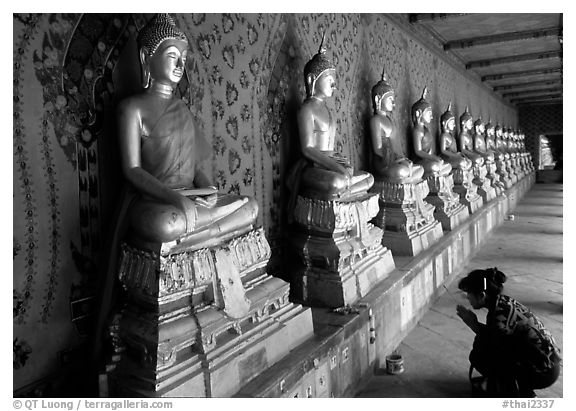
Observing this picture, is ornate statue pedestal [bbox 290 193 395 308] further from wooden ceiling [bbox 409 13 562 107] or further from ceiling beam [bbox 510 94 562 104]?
ceiling beam [bbox 510 94 562 104]

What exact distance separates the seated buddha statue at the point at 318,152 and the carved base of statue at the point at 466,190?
11.0 ft

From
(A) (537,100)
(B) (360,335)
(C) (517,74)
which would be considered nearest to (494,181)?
(C) (517,74)

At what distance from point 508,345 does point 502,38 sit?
234 inches

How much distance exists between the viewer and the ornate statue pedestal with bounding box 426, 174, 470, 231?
16.9 feet

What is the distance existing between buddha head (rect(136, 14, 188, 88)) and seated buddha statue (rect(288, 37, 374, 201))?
125cm

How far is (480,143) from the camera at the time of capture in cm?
904

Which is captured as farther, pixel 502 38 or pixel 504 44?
pixel 504 44

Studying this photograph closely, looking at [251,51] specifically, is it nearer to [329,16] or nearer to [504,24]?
[329,16]

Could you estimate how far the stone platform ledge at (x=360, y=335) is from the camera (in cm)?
208

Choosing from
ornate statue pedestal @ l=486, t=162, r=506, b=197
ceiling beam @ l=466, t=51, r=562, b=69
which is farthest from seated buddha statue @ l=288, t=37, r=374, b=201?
ceiling beam @ l=466, t=51, r=562, b=69

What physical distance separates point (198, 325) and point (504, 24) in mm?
6286

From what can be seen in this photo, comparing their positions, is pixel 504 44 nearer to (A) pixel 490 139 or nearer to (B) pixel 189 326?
(A) pixel 490 139

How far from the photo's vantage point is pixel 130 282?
1858mm

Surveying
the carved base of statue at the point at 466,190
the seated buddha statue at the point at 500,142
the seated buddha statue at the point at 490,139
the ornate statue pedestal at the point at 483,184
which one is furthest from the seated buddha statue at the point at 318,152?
the seated buddha statue at the point at 500,142
